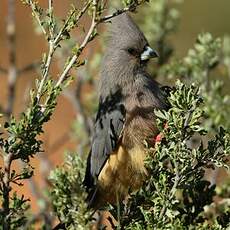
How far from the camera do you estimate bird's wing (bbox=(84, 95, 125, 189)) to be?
4348 mm

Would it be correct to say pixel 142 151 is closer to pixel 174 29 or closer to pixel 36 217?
pixel 36 217

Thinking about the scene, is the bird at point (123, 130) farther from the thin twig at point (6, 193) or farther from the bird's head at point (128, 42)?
the thin twig at point (6, 193)

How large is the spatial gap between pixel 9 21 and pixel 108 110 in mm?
1309

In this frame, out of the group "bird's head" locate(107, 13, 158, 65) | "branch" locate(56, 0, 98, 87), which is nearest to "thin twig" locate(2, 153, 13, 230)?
"branch" locate(56, 0, 98, 87)

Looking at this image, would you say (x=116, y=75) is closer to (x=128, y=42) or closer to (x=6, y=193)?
(x=128, y=42)

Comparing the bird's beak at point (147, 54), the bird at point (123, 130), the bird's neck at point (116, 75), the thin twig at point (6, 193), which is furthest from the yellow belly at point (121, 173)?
the thin twig at point (6, 193)

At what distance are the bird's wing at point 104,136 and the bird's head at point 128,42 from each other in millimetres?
545

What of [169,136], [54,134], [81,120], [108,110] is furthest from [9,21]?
[54,134]

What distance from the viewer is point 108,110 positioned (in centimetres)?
436

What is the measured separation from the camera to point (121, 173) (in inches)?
180

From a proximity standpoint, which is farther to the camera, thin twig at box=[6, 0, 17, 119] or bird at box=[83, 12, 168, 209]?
thin twig at box=[6, 0, 17, 119]

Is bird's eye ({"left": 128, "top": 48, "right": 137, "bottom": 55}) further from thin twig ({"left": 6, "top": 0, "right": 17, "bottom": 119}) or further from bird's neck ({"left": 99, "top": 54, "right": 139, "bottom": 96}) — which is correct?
thin twig ({"left": 6, "top": 0, "right": 17, "bottom": 119})

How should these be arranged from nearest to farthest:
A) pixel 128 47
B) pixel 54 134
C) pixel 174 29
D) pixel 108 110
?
pixel 108 110 < pixel 128 47 < pixel 174 29 < pixel 54 134

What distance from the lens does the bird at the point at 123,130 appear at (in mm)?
4398
